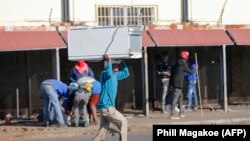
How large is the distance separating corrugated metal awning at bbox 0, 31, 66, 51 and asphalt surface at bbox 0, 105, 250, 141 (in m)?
2.03

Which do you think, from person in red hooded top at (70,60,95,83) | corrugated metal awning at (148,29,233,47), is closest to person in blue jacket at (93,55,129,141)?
person in red hooded top at (70,60,95,83)

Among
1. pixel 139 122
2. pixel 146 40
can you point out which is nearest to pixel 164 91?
pixel 146 40

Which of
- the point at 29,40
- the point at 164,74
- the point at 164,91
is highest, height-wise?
the point at 29,40

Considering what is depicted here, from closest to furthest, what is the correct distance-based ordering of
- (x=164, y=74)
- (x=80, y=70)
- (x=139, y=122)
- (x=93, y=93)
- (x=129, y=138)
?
(x=129, y=138)
(x=93, y=93)
(x=80, y=70)
(x=139, y=122)
(x=164, y=74)

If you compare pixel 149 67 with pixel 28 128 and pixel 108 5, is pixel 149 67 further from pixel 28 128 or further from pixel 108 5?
pixel 28 128

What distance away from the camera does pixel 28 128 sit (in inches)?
701

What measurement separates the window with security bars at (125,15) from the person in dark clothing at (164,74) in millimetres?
1481

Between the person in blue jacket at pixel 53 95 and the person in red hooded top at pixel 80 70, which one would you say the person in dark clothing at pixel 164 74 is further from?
the person in blue jacket at pixel 53 95

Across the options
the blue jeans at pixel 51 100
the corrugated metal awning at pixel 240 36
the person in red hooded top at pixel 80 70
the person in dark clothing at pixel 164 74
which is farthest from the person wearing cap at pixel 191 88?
the blue jeans at pixel 51 100

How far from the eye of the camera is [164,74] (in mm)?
21234

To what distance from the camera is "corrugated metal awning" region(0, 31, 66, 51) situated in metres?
18.6

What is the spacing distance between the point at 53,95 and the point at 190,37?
17.5ft

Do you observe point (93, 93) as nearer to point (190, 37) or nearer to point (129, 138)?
point (129, 138)

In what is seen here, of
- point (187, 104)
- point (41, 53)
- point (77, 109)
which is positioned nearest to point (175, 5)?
point (187, 104)
